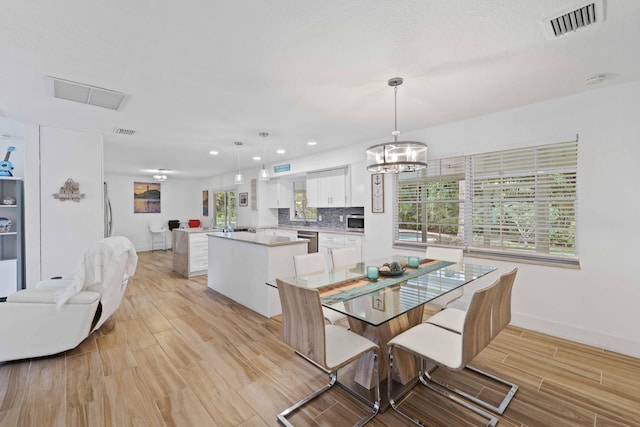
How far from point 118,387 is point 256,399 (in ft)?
3.59

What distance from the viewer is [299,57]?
2.13m

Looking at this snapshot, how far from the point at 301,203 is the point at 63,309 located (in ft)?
16.3

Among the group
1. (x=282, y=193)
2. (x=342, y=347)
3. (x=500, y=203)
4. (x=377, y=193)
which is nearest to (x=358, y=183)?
(x=377, y=193)

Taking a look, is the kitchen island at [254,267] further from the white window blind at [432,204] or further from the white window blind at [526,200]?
the white window blind at [526,200]

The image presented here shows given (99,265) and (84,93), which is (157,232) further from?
(84,93)

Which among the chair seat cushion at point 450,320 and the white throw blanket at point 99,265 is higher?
the white throw blanket at point 99,265

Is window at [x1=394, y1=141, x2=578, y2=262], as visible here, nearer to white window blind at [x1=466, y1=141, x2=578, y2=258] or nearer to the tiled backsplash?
white window blind at [x1=466, y1=141, x2=578, y2=258]

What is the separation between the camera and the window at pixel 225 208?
8.86 m

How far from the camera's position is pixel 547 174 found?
3133mm

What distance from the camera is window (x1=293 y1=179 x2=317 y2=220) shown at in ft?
22.3

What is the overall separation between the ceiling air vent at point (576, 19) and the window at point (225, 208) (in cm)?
811

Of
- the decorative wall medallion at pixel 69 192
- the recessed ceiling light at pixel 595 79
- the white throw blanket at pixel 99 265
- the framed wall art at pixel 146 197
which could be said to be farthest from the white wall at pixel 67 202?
the recessed ceiling light at pixel 595 79

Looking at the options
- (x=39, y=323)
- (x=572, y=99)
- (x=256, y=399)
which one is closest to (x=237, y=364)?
(x=256, y=399)

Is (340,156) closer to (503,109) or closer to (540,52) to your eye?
(503,109)
